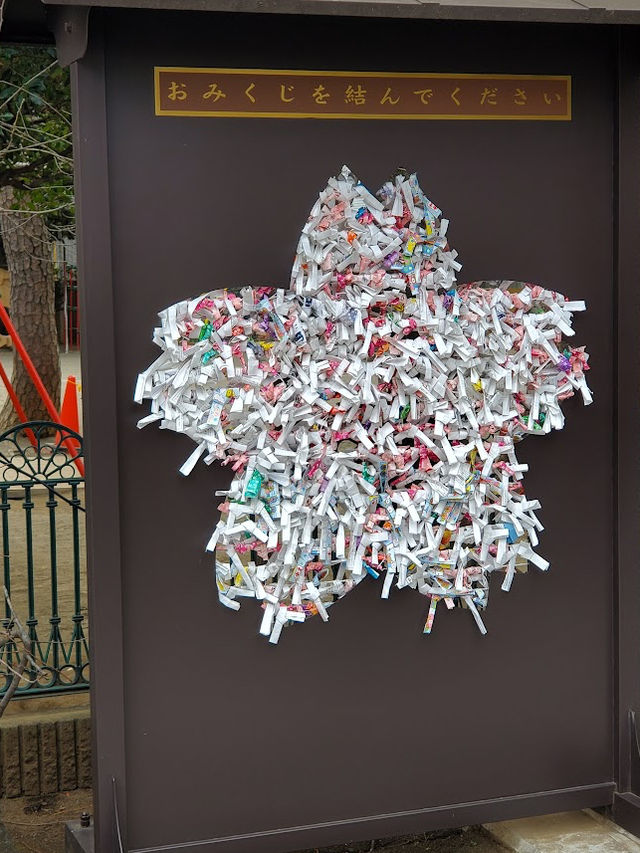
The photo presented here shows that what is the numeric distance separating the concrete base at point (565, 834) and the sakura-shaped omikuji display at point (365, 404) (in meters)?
0.73

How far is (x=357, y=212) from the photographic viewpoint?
3.00 metres

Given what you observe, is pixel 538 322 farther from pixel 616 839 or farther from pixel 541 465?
pixel 616 839

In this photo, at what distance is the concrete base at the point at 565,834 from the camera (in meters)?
3.33

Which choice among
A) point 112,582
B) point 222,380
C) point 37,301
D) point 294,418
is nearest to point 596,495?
point 294,418

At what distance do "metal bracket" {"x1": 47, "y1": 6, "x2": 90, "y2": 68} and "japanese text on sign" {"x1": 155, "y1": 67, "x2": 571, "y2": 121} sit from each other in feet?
0.70

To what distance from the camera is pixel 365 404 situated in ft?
10.2

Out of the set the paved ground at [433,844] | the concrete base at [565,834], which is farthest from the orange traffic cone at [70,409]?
the concrete base at [565,834]

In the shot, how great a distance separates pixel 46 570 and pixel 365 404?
145 inches

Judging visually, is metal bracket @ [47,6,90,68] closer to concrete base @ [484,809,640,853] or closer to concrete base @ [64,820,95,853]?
concrete base @ [64,820,95,853]

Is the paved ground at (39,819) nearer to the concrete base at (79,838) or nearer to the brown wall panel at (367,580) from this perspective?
the concrete base at (79,838)

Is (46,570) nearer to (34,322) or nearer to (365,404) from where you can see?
(365,404)

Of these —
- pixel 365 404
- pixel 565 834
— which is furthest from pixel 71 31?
pixel 565 834

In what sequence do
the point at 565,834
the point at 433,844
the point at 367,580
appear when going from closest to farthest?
the point at 367,580, the point at 565,834, the point at 433,844

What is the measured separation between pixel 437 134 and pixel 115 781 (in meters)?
2.00
